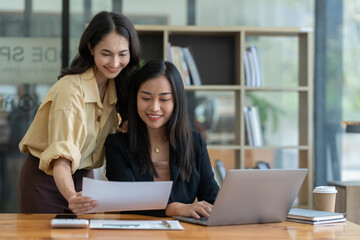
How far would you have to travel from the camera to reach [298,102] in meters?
4.29

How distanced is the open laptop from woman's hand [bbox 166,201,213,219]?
24 millimetres

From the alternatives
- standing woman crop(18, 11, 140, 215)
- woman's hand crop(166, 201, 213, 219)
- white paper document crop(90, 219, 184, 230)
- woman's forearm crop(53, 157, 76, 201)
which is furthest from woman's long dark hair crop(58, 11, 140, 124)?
white paper document crop(90, 219, 184, 230)

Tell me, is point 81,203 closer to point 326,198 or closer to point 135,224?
point 135,224

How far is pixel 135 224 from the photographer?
182cm

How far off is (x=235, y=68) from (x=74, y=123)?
2314mm

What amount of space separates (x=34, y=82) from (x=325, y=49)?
2.24 meters

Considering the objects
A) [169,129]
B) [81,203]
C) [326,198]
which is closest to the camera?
[81,203]

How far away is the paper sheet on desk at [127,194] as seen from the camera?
178 centimetres

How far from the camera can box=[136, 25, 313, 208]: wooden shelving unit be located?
4.09m

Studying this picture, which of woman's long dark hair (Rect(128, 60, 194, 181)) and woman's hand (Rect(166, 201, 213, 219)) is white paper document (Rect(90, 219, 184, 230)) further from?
woman's long dark hair (Rect(128, 60, 194, 181))

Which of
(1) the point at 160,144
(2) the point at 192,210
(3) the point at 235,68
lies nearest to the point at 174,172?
(1) the point at 160,144

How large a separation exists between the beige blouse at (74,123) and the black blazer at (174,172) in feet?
0.30

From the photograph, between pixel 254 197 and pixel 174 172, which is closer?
pixel 254 197

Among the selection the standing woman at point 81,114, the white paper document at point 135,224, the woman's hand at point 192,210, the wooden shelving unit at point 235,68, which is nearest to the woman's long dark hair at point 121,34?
the standing woman at point 81,114
